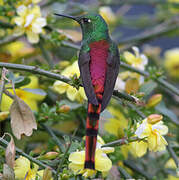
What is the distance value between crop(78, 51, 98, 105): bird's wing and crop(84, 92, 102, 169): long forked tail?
1 cm

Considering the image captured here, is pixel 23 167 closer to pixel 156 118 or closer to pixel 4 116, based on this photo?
pixel 4 116

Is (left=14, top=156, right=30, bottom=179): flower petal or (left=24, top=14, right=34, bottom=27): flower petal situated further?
(left=24, top=14, right=34, bottom=27): flower petal

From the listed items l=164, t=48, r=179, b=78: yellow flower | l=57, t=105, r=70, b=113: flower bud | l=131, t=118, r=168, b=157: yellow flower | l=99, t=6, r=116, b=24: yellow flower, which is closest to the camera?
l=131, t=118, r=168, b=157: yellow flower

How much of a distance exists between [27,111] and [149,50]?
1.00 meters

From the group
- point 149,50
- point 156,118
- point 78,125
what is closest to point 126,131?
point 156,118

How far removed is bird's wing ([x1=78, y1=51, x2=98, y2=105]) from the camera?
0.55 meters

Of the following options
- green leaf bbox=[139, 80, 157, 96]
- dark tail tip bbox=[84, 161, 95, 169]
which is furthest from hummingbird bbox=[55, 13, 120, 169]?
green leaf bbox=[139, 80, 157, 96]

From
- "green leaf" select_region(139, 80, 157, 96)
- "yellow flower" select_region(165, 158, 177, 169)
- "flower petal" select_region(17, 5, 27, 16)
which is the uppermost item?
"flower petal" select_region(17, 5, 27, 16)

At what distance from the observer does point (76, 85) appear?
2.05ft

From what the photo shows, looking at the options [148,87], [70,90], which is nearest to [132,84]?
[148,87]

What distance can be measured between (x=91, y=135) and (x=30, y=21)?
0.44 metres

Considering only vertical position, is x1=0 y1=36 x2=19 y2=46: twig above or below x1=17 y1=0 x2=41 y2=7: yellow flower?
below

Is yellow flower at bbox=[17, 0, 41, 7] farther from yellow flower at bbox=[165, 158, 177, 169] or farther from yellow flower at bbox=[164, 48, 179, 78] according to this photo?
yellow flower at bbox=[164, 48, 179, 78]

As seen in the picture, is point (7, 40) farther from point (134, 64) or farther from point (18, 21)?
point (134, 64)
